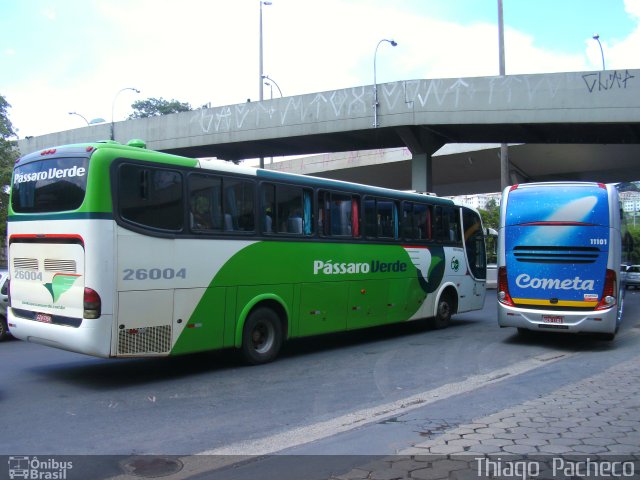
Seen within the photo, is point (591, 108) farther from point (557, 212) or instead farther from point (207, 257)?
point (207, 257)

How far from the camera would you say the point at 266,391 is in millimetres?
7707

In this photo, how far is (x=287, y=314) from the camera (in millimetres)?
9906

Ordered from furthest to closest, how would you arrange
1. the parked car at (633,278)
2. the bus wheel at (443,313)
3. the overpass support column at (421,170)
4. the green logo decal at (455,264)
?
the parked car at (633,278) < the overpass support column at (421,170) < the green logo decal at (455,264) < the bus wheel at (443,313)

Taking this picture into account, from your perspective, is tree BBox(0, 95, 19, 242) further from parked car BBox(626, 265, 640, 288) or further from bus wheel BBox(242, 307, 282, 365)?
parked car BBox(626, 265, 640, 288)

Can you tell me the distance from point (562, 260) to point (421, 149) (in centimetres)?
1341

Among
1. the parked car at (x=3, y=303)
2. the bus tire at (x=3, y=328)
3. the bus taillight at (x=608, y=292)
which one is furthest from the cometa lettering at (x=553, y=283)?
the bus tire at (x=3, y=328)

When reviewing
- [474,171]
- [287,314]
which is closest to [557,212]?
[287,314]

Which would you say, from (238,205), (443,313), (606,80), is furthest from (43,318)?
(606,80)

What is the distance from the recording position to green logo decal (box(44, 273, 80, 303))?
7582 millimetres

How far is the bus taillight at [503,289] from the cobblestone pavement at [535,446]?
4.87m

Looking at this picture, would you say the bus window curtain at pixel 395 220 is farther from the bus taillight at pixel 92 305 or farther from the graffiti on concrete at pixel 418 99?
the graffiti on concrete at pixel 418 99

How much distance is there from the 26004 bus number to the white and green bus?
2 cm

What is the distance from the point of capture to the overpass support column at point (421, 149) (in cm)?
2305

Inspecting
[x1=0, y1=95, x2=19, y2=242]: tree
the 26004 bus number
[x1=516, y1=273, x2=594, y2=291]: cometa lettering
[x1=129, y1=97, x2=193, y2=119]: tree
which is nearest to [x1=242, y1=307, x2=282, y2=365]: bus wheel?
the 26004 bus number
